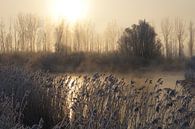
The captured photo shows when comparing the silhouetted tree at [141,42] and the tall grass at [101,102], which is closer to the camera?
the tall grass at [101,102]

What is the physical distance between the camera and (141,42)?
50.6m

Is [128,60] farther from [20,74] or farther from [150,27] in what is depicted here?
[20,74]

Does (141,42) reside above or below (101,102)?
above

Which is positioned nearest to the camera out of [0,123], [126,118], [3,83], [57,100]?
[0,123]

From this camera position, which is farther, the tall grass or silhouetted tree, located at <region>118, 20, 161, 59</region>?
silhouetted tree, located at <region>118, 20, 161, 59</region>

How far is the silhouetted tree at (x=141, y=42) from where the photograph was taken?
1977 inches

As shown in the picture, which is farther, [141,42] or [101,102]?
[141,42]

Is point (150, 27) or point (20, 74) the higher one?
point (150, 27)

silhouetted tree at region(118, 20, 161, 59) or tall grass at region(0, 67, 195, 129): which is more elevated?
silhouetted tree at region(118, 20, 161, 59)

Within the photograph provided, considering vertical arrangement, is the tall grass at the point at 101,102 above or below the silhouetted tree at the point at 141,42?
below

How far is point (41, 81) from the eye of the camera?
9305 millimetres

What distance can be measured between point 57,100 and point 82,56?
40.7m

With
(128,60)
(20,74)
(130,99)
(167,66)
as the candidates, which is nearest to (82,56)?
(128,60)

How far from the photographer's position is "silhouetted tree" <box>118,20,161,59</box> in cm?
5022
